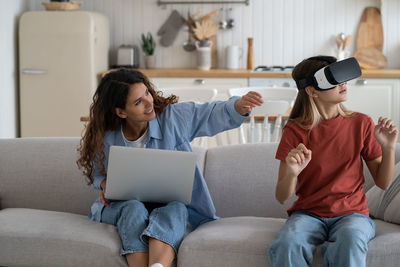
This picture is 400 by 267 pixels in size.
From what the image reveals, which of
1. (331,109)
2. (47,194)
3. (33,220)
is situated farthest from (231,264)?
(47,194)

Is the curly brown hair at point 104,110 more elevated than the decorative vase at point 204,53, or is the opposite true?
the decorative vase at point 204,53

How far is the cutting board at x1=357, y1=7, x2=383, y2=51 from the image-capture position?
17.7 feet

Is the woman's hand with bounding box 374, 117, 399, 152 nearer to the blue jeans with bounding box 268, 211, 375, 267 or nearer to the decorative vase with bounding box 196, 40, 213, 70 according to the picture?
the blue jeans with bounding box 268, 211, 375, 267

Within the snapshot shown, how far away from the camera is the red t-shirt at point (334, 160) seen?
2193mm

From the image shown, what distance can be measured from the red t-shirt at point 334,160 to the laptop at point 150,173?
36 centimetres

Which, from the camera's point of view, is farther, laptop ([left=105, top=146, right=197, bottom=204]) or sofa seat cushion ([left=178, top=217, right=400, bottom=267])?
laptop ([left=105, top=146, right=197, bottom=204])

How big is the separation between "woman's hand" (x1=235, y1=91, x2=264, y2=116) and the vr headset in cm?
21

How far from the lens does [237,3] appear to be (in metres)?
5.58

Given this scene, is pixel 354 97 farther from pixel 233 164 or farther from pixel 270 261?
pixel 270 261

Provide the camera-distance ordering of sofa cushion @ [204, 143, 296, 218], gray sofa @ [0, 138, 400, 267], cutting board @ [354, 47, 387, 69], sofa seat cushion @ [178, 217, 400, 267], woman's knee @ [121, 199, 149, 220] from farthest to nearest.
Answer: cutting board @ [354, 47, 387, 69]
sofa cushion @ [204, 143, 296, 218]
woman's knee @ [121, 199, 149, 220]
gray sofa @ [0, 138, 400, 267]
sofa seat cushion @ [178, 217, 400, 267]

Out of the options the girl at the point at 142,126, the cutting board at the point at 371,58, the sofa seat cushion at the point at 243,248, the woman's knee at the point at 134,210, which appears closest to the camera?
the sofa seat cushion at the point at 243,248

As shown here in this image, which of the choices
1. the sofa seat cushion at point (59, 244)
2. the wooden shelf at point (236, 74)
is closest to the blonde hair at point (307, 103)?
the sofa seat cushion at point (59, 244)

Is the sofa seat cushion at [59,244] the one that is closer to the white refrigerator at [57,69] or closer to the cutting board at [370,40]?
the white refrigerator at [57,69]

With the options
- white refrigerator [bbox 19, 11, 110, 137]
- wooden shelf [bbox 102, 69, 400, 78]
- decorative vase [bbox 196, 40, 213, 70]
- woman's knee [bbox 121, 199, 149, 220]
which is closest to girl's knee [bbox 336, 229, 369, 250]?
woman's knee [bbox 121, 199, 149, 220]
